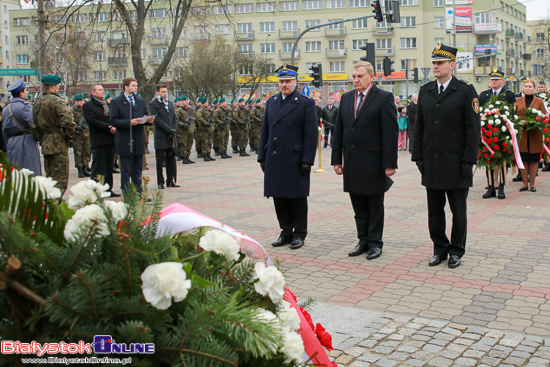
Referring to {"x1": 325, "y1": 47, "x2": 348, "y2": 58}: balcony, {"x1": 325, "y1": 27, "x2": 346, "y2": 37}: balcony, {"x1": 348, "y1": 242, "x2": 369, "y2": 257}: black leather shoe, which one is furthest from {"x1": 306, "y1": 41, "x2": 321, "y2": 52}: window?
{"x1": 348, "y1": 242, "x2": 369, "y2": 257}: black leather shoe

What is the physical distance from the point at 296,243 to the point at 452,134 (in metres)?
2.18

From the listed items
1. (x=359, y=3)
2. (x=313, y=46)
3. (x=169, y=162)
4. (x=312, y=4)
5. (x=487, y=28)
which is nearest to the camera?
(x=169, y=162)

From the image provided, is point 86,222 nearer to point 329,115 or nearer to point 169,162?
point 169,162

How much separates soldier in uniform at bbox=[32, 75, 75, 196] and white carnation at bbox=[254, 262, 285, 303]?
8125 mm

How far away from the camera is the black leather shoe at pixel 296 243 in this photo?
279 inches

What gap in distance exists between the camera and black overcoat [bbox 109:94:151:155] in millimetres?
10586

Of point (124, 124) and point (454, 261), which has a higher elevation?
point (124, 124)

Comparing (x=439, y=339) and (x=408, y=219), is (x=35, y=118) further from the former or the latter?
(x=439, y=339)

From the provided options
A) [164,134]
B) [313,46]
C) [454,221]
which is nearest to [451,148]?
[454,221]

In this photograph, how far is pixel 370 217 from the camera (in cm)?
672

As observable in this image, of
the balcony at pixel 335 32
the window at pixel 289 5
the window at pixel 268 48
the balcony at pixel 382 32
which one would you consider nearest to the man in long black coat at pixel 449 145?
the balcony at pixel 382 32

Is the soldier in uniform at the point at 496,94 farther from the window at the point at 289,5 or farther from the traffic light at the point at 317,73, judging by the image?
Result: the window at the point at 289,5

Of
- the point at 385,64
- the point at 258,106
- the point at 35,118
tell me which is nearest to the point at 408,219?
the point at 35,118

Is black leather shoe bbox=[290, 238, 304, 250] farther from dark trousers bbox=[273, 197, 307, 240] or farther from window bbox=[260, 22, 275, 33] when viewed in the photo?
window bbox=[260, 22, 275, 33]
